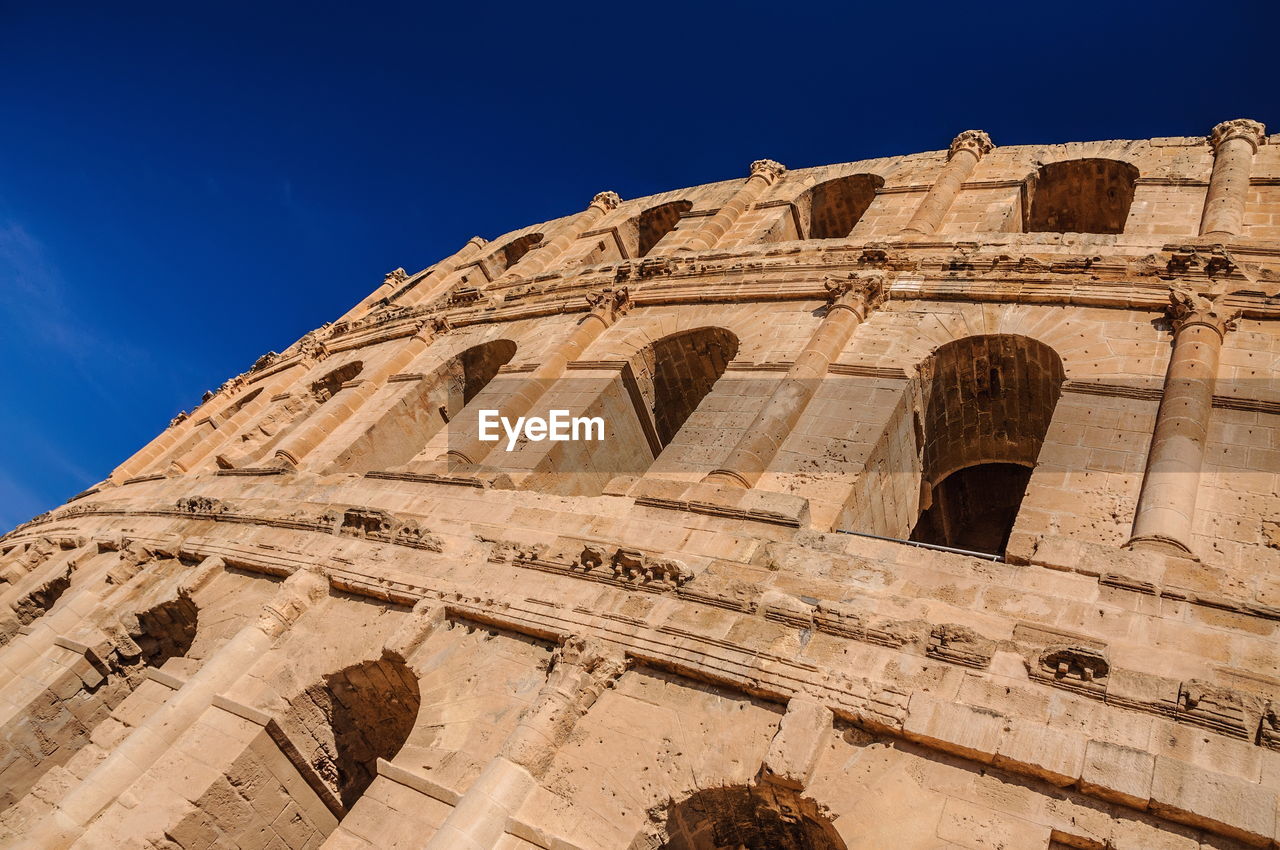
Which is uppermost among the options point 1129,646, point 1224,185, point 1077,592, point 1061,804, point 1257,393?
point 1224,185

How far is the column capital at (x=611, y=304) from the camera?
1380 cm

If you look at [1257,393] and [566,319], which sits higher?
[566,319]

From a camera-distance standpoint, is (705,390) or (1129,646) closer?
(1129,646)

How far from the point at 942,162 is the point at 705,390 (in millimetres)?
7565

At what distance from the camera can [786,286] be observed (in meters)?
12.4

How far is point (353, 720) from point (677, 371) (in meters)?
7.31

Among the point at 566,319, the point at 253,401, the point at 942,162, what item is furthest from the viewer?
the point at 253,401

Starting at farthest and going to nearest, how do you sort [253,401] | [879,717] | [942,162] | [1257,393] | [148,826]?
1. [253,401]
2. [942,162]
3. [1257,393]
4. [148,826]
5. [879,717]

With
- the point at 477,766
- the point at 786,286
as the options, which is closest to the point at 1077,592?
the point at 477,766

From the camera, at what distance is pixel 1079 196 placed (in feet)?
50.9

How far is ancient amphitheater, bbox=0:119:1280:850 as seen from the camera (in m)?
5.28

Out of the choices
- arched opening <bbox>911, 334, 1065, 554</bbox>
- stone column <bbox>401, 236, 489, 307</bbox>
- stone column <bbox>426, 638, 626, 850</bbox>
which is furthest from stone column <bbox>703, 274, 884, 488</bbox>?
stone column <bbox>401, 236, 489, 307</bbox>

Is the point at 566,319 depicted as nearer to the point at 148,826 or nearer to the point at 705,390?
the point at 705,390

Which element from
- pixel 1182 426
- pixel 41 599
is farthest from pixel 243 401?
pixel 1182 426
